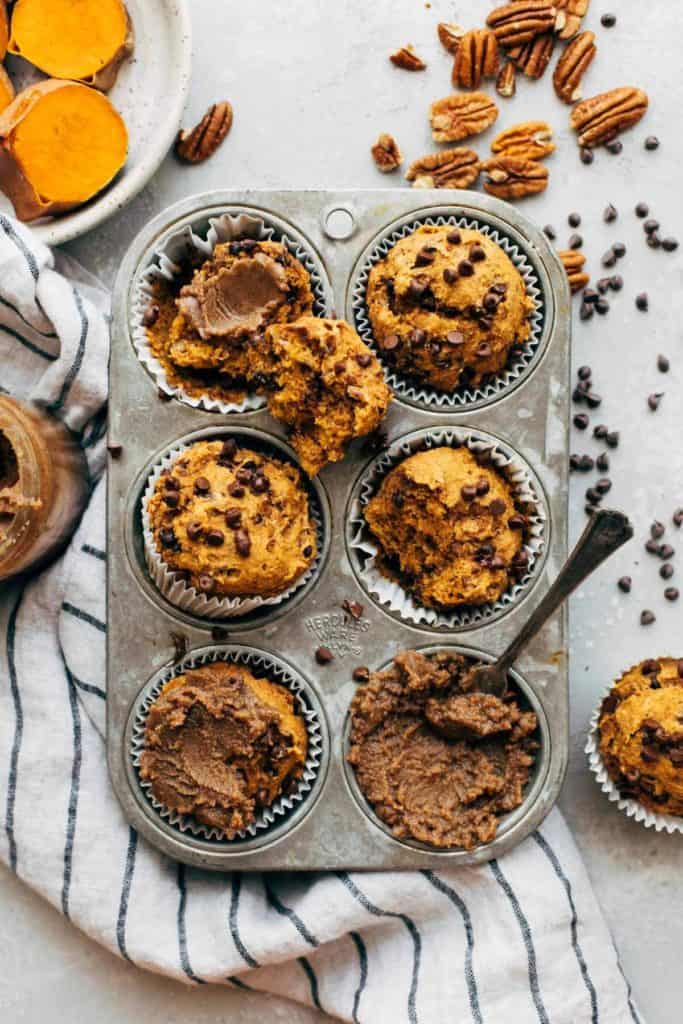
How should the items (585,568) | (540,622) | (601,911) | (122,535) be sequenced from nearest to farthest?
1. (585,568)
2. (540,622)
3. (122,535)
4. (601,911)

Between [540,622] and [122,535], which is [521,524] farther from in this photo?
[122,535]

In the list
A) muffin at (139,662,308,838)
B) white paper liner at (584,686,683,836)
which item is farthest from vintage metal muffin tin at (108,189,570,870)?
white paper liner at (584,686,683,836)

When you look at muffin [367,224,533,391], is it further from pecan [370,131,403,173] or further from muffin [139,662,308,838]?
muffin [139,662,308,838]

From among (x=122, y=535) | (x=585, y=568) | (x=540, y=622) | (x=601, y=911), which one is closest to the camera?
(x=585, y=568)

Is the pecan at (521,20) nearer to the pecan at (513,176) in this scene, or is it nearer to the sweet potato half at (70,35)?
the pecan at (513,176)

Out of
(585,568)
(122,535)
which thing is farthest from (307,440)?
(585,568)

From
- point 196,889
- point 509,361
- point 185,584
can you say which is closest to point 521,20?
point 509,361

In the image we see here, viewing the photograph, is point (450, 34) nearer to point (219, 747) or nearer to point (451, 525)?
point (451, 525)
